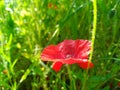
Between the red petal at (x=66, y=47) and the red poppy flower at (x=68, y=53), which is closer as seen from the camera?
the red poppy flower at (x=68, y=53)

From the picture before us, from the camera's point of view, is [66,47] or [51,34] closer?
[66,47]

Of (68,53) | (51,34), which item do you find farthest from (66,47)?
(51,34)

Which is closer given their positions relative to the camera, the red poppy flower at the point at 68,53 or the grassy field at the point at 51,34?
the red poppy flower at the point at 68,53

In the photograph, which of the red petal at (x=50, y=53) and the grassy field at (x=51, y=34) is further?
the grassy field at (x=51, y=34)

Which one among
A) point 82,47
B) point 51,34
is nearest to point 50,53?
point 82,47

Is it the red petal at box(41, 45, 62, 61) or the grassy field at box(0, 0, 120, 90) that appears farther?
the grassy field at box(0, 0, 120, 90)

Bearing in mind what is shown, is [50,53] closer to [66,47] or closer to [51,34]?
[66,47]

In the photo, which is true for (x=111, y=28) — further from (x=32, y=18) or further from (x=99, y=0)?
(x=32, y=18)

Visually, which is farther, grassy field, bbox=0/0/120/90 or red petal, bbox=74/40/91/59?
grassy field, bbox=0/0/120/90
